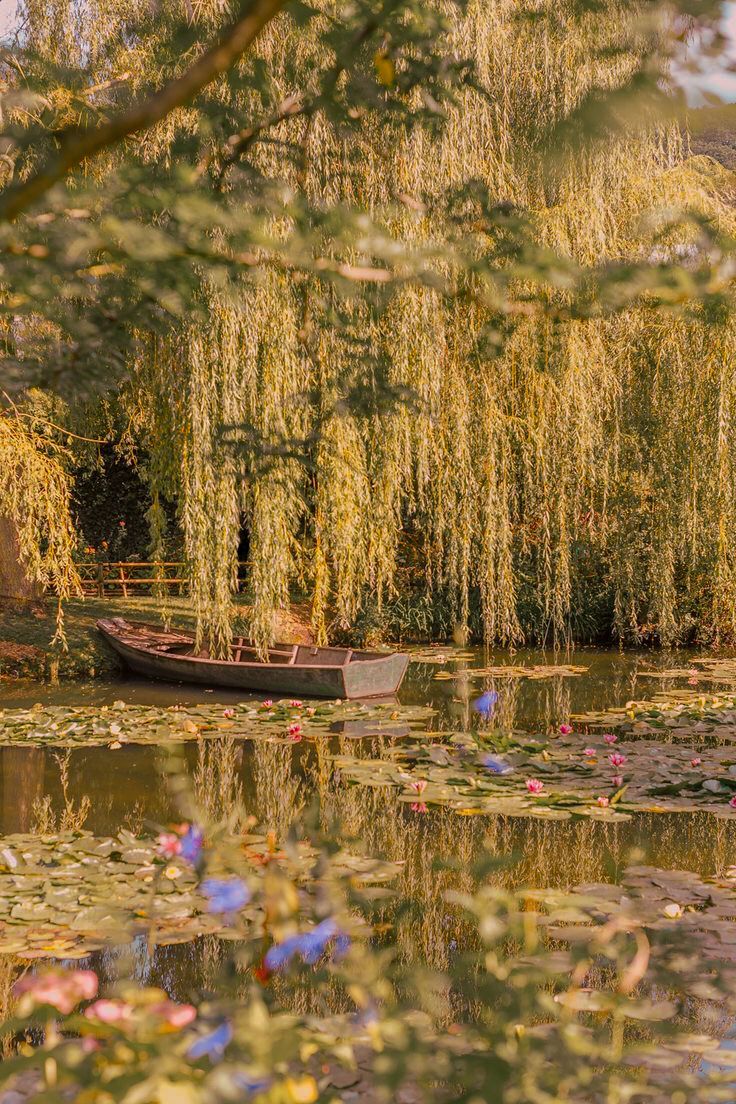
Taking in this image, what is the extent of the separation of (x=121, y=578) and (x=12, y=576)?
274cm

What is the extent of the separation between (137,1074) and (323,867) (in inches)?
19.1

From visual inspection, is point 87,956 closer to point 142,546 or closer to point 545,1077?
point 545,1077

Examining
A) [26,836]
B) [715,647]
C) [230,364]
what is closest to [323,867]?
[26,836]

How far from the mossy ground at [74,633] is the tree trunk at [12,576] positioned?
0.80 ft

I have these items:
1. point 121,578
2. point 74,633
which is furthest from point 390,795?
point 121,578

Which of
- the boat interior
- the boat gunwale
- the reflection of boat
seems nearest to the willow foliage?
the boat gunwale

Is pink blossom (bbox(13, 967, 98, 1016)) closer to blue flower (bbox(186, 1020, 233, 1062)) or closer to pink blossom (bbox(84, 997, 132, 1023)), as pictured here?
pink blossom (bbox(84, 997, 132, 1023))

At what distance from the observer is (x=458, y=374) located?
31.5 feet

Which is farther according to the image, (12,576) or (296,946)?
(12,576)

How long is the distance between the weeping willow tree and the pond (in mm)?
977

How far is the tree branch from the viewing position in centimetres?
128

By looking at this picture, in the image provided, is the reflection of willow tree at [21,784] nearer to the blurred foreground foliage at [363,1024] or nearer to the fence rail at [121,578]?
the blurred foreground foliage at [363,1024]

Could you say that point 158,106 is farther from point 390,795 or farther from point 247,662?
point 247,662

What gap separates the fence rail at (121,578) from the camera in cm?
1537
